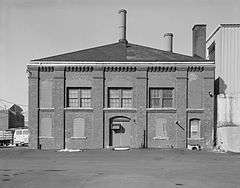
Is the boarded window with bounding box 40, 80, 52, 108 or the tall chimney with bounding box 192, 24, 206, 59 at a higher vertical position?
the tall chimney with bounding box 192, 24, 206, 59

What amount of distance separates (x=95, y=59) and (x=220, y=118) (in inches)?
463

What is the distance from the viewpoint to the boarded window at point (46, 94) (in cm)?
3606

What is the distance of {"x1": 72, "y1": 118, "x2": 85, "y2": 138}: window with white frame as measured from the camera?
35.8 metres

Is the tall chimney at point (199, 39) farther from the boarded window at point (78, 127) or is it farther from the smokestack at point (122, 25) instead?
the boarded window at point (78, 127)

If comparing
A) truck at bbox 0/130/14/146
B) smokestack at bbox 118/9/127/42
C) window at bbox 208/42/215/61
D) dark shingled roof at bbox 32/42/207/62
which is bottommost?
truck at bbox 0/130/14/146

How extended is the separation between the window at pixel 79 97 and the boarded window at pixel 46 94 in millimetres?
1613

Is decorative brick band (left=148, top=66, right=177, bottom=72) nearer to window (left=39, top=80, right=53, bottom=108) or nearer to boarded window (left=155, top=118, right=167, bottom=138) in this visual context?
boarded window (left=155, top=118, right=167, bottom=138)

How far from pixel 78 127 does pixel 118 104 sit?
390 cm

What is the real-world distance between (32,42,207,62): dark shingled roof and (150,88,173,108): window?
2.59 m

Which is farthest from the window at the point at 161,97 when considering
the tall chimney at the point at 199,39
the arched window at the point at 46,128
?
the arched window at the point at 46,128

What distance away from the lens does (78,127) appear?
3575 centimetres

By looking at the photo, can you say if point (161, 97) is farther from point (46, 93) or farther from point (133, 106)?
point (46, 93)

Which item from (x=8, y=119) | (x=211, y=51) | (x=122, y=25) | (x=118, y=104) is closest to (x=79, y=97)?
(x=118, y=104)

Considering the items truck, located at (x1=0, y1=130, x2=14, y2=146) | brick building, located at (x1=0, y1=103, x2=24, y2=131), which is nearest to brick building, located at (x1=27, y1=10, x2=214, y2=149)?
truck, located at (x1=0, y1=130, x2=14, y2=146)
